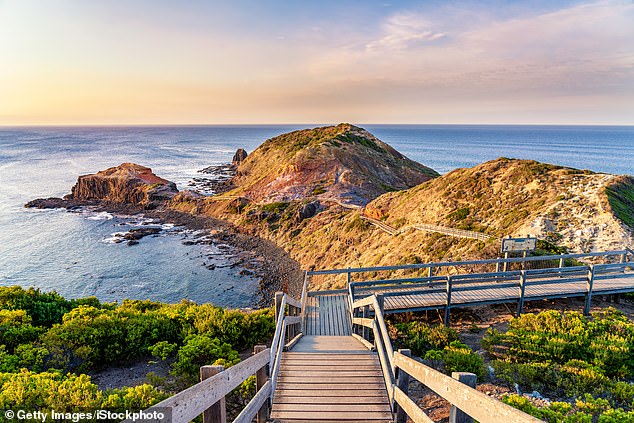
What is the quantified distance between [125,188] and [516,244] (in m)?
62.5

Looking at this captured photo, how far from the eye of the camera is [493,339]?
27.5 feet

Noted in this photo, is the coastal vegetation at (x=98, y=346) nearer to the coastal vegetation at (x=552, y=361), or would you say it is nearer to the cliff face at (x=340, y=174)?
the coastal vegetation at (x=552, y=361)

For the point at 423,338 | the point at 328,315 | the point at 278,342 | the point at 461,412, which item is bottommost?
the point at 328,315

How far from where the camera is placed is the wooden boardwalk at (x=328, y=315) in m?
10.2

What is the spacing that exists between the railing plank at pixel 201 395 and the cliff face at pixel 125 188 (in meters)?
59.2

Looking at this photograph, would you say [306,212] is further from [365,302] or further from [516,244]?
A: [365,302]

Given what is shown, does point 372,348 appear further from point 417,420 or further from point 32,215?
point 32,215

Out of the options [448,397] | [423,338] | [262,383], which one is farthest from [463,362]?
[448,397]

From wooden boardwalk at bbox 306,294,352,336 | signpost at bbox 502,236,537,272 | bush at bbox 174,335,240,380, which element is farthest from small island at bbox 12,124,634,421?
signpost at bbox 502,236,537,272

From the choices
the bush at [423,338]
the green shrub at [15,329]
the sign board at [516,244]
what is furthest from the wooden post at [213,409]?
the sign board at [516,244]

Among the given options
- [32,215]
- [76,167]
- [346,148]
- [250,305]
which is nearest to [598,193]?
[250,305]

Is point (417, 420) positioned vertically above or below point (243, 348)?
above

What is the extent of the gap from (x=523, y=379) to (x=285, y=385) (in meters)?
4.71

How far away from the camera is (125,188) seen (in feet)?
198
